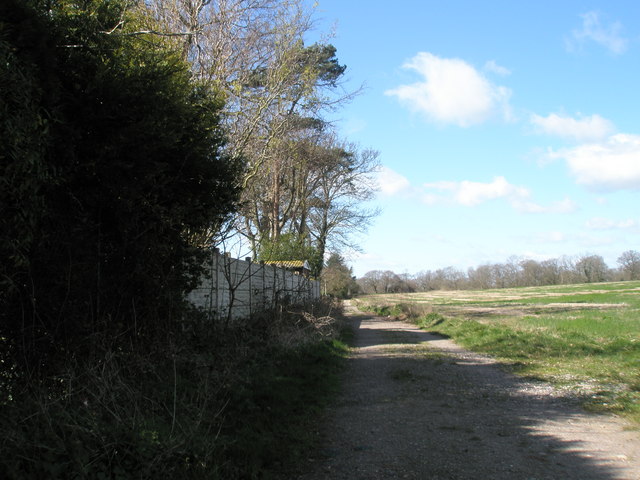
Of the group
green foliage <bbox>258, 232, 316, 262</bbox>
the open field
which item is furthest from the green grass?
green foliage <bbox>258, 232, 316, 262</bbox>

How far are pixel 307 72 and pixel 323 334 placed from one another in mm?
7769

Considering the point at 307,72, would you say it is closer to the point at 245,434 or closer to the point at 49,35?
the point at 49,35

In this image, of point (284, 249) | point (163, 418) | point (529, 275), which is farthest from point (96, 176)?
point (529, 275)

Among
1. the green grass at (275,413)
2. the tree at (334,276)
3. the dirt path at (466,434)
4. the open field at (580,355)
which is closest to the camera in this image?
the dirt path at (466,434)

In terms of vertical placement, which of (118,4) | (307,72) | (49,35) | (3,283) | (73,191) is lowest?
(3,283)

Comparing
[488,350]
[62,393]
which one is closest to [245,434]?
[62,393]

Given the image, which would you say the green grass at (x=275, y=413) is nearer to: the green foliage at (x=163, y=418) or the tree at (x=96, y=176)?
the green foliage at (x=163, y=418)

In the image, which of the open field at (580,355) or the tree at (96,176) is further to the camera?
the open field at (580,355)

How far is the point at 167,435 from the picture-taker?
427 centimetres

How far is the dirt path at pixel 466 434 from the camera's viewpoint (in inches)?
188

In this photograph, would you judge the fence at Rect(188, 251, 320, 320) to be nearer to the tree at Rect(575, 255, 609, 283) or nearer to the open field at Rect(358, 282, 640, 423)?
the open field at Rect(358, 282, 640, 423)

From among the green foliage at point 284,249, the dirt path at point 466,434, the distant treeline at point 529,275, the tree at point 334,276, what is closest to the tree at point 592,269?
the distant treeline at point 529,275

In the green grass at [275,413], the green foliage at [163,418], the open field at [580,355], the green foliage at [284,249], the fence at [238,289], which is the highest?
the green foliage at [284,249]

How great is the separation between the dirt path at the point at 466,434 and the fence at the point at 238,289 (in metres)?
3.26
